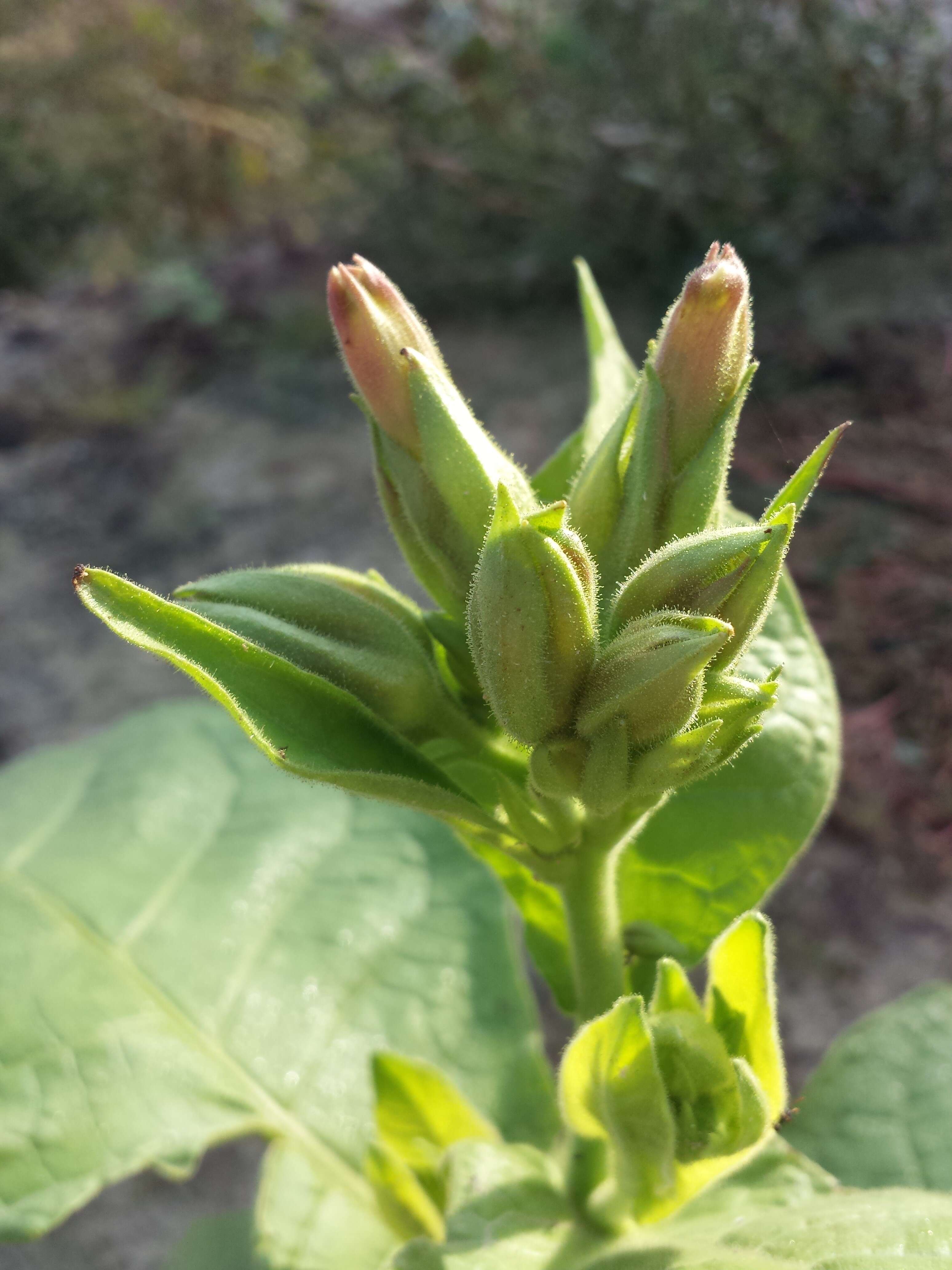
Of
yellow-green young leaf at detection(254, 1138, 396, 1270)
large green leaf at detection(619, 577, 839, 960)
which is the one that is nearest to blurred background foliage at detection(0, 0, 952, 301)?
large green leaf at detection(619, 577, 839, 960)

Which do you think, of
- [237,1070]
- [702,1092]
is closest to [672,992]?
[702,1092]

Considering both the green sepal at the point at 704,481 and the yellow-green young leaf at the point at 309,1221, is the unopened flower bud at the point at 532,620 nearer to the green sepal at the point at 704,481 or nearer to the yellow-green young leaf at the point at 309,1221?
the green sepal at the point at 704,481

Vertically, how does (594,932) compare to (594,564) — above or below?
below

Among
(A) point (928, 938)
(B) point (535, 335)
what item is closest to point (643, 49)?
(B) point (535, 335)

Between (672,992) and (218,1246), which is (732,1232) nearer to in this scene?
(672,992)

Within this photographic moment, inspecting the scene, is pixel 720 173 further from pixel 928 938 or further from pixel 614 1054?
pixel 614 1054

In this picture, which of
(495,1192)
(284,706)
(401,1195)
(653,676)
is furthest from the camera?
(401,1195)

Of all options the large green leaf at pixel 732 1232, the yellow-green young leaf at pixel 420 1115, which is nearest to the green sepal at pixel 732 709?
the large green leaf at pixel 732 1232
